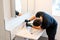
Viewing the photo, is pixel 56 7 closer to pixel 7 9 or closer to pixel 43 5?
pixel 43 5

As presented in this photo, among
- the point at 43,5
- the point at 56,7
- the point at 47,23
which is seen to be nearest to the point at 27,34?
the point at 47,23

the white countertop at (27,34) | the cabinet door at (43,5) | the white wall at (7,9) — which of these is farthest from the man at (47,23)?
the white wall at (7,9)

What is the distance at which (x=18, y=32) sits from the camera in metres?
2.60

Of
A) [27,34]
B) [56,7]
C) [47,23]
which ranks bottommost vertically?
[27,34]

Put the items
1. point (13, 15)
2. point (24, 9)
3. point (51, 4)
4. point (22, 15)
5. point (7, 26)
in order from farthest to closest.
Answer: point (51, 4)
point (24, 9)
point (22, 15)
point (13, 15)
point (7, 26)

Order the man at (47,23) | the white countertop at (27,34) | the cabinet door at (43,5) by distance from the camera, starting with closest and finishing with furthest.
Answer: the white countertop at (27,34) < the man at (47,23) < the cabinet door at (43,5)

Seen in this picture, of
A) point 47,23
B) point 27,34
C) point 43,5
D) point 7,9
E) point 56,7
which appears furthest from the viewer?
point 56,7

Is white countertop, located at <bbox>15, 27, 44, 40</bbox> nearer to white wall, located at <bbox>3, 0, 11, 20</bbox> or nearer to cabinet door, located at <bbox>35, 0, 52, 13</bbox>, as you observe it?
white wall, located at <bbox>3, 0, 11, 20</bbox>

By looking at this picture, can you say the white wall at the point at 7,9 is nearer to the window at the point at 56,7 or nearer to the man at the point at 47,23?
the man at the point at 47,23

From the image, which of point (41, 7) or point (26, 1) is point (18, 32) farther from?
point (41, 7)

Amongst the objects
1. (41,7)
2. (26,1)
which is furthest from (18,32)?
(41,7)

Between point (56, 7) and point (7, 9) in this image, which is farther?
point (56, 7)

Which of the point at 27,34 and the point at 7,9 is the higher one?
the point at 7,9

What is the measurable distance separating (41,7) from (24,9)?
1.77ft
